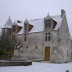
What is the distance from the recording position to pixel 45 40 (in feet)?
135

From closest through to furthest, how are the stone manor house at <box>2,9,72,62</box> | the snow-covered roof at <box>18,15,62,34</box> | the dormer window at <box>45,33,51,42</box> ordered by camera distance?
the stone manor house at <box>2,9,72,62</box> → the dormer window at <box>45,33,51,42</box> → the snow-covered roof at <box>18,15,62,34</box>

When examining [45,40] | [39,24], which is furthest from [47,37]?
[39,24]

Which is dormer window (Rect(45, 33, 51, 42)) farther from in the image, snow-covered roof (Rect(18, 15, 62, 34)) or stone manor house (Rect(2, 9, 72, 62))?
snow-covered roof (Rect(18, 15, 62, 34))

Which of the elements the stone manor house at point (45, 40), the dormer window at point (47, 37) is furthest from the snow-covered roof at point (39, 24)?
Result: the dormer window at point (47, 37)

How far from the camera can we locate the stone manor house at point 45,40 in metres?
39.8

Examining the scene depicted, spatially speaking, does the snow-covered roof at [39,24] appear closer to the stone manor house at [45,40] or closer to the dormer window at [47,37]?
the stone manor house at [45,40]

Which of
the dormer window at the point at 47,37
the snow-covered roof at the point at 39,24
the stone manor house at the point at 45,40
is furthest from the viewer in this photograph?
the snow-covered roof at the point at 39,24

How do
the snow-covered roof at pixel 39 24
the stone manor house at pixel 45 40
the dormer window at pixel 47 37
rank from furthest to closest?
the snow-covered roof at pixel 39 24 < the dormer window at pixel 47 37 < the stone manor house at pixel 45 40

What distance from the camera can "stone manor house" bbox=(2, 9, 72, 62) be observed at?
39812mm

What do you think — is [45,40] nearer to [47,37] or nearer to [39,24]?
[47,37]

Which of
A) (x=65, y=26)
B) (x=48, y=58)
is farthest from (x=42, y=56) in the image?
(x=65, y=26)

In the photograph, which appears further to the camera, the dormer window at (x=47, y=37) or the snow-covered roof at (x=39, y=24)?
the snow-covered roof at (x=39, y=24)

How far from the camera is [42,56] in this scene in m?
41.0

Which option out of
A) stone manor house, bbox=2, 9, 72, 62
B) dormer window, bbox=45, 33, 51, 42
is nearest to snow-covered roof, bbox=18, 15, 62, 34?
stone manor house, bbox=2, 9, 72, 62
